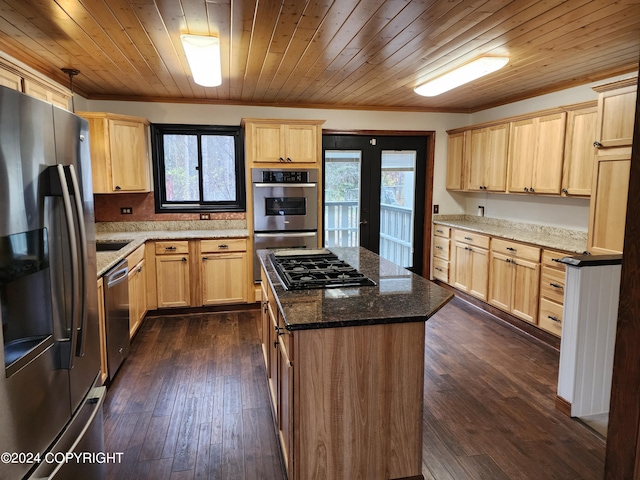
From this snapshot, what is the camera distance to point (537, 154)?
420 centimetres

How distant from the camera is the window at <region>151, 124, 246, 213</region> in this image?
196 inches

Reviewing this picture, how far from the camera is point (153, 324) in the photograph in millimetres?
4434

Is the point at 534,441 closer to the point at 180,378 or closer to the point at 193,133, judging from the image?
the point at 180,378

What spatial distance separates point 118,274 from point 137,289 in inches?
36.3

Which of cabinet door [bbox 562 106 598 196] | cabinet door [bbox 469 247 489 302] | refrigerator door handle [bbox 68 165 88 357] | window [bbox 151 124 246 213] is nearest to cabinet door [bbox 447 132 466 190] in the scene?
cabinet door [bbox 469 247 489 302]

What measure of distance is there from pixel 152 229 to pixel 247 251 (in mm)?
1232

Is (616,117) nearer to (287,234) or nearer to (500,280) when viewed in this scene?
(500,280)

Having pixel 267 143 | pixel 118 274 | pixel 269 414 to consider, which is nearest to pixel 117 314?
pixel 118 274

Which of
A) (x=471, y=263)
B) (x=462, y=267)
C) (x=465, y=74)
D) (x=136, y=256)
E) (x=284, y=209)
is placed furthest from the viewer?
(x=462, y=267)

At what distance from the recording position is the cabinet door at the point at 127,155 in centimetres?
A: 432

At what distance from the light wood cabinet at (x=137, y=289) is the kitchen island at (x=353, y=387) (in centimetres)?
225

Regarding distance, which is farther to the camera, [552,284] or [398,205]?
[398,205]

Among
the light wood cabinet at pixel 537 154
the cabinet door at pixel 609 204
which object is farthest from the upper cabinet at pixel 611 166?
the light wood cabinet at pixel 537 154

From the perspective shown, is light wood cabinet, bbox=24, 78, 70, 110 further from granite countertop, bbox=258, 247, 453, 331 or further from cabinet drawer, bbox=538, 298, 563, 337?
cabinet drawer, bbox=538, 298, 563, 337
